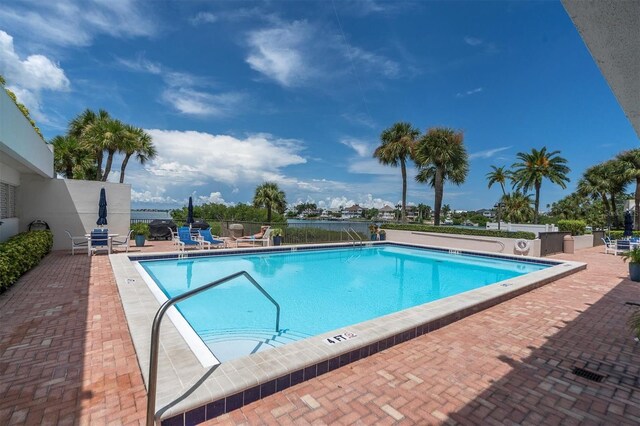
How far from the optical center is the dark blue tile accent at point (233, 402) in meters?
2.53

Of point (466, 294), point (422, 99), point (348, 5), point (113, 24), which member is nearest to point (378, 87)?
point (422, 99)

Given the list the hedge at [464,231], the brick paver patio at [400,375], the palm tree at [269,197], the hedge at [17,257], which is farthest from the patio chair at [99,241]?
the palm tree at [269,197]

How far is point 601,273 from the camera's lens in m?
9.30

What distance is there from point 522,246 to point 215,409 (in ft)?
46.3

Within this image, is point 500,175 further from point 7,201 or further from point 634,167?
point 7,201

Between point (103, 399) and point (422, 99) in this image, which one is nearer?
point (103, 399)

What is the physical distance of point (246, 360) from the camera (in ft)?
10.1

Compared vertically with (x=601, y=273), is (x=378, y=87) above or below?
above

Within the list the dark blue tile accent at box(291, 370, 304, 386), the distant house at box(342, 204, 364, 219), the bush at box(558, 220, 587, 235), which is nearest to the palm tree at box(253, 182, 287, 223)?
the bush at box(558, 220, 587, 235)

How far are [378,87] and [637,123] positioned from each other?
16.5 m

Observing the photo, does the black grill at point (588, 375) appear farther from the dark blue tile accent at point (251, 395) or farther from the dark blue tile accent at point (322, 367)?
the dark blue tile accent at point (251, 395)

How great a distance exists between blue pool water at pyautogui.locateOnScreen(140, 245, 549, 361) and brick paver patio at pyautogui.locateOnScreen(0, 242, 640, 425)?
1.48 m

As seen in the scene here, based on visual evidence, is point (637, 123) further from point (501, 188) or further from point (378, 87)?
point (501, 188)

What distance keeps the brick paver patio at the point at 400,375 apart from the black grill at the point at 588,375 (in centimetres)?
9
